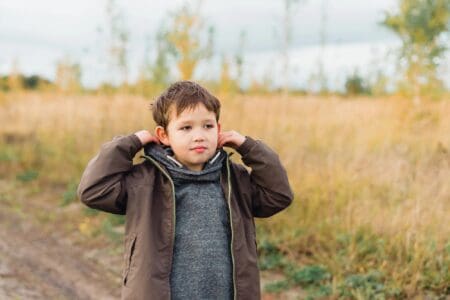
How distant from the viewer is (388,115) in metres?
10.4

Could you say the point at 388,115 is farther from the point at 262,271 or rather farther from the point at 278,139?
the point at 262,271

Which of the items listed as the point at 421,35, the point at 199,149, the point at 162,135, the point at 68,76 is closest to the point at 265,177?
the point at 199,149

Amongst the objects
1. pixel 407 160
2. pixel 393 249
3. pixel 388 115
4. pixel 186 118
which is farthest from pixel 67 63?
pixel 186 118

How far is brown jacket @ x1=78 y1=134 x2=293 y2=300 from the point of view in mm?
2857

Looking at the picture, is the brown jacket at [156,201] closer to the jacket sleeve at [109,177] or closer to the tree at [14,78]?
the jacket sleeve at [109,177]

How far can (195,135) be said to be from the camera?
9.48ft

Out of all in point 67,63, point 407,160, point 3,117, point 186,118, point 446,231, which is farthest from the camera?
point 67,63

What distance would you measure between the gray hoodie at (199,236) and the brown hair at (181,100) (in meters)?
0.19

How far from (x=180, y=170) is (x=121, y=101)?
8184 millimetres

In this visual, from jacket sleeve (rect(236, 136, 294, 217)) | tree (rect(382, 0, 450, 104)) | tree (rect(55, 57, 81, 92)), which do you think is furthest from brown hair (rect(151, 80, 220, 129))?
tree (rect(55, 57, 81, 92))

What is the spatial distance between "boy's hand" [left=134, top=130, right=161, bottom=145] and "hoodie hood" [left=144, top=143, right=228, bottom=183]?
46mm

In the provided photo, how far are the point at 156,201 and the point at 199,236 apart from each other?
9.9 inches

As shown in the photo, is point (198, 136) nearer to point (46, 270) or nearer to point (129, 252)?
point (129, 252)

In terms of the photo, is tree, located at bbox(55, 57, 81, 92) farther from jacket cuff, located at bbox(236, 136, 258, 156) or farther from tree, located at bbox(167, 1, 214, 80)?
jacket cuff, located at bbox(236, 136, 258, 156)
